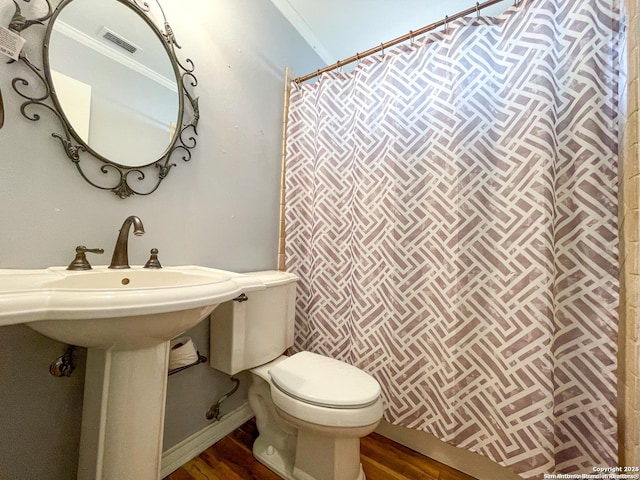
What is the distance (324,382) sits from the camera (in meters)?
0.96

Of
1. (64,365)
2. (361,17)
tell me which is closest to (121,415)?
(64,365)

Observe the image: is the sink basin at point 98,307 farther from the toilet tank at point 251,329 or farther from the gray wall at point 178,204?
the toilet tank at point 251,329

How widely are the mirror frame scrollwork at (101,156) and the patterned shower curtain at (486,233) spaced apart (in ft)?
2.22

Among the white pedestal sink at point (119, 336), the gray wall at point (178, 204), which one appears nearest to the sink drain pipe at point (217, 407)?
the gray wall at point (178, 204)

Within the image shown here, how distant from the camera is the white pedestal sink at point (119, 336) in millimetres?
486

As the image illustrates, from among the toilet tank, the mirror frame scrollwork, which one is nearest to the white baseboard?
the toilet tank

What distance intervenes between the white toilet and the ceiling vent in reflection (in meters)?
1.00

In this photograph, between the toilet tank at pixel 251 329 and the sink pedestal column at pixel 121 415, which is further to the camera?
the toilet tank at pixel 251 329

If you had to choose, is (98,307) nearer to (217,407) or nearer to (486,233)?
(217,407)

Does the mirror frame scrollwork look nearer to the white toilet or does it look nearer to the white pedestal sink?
the white pedestal sink

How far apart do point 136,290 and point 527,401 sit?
4.07 feet

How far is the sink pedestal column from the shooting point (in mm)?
653

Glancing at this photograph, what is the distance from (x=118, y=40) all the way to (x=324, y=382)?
1430mm

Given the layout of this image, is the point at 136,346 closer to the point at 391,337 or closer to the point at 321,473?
the point at 321,473
